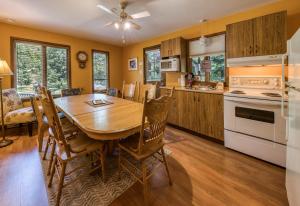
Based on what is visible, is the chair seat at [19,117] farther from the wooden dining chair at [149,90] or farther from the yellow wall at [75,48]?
the wooden dining chair at [149,90]

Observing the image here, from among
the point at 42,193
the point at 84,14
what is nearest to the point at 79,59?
the point at 84,14

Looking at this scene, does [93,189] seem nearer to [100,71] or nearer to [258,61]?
[258,61]

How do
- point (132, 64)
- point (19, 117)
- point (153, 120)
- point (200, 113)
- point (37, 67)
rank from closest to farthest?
point (153, 120) → point (200, 113) → point (19, 117) → point (37, 67) → point (132, 64)

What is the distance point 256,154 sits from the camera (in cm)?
230

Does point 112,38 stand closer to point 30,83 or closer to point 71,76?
point 71,76

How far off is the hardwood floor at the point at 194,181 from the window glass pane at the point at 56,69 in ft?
7.13

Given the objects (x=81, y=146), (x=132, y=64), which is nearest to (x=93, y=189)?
(x=81, y=146)

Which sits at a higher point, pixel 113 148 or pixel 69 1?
pixel 69 1

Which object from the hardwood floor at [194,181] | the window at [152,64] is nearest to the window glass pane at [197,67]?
the window at [152,64]

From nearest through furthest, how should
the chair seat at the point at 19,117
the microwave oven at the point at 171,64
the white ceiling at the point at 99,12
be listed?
1. the white ceiling at the point at 99,12
2. the chair seat at the point at 19,117
3. the microwave oven at the point at 171,64

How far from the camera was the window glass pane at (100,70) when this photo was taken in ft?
17.1

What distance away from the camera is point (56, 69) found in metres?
4.35

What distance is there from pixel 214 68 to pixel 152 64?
6.64ft

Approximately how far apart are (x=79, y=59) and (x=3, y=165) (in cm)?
325
